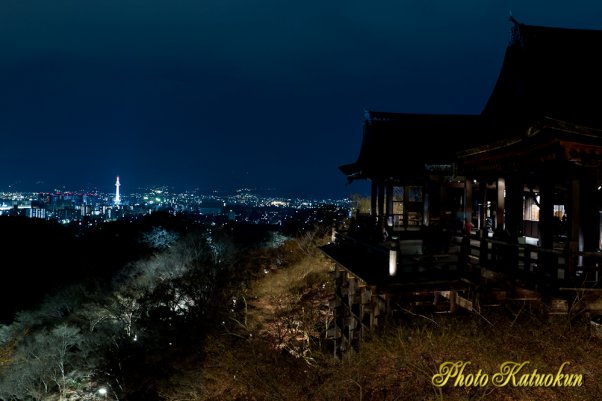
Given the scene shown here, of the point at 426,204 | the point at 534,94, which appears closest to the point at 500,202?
the point at 534,94

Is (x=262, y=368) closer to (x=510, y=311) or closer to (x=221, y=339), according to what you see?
(x=221, y=339)

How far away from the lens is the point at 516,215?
1070cm

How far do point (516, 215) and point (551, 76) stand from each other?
11.1ft

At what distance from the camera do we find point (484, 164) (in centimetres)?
1154

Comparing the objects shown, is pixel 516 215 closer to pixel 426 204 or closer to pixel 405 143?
pixel 426 204

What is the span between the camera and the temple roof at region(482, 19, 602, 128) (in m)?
9.22

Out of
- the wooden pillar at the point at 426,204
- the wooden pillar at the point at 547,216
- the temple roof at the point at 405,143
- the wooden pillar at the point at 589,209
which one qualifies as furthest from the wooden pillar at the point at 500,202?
the wooden pillar at the point at 426,204

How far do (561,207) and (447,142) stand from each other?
186 inches

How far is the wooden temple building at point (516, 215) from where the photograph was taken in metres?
8.15

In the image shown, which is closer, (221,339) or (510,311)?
(510,311)

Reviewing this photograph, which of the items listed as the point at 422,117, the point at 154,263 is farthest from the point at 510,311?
the point at 154,263

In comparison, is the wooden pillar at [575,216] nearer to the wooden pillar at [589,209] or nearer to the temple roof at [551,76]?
the wooden pillar at [589,209]

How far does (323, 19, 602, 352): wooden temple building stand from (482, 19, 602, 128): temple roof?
26 millimetres

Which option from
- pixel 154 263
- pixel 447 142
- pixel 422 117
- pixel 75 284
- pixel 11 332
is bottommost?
pixel 11 332
